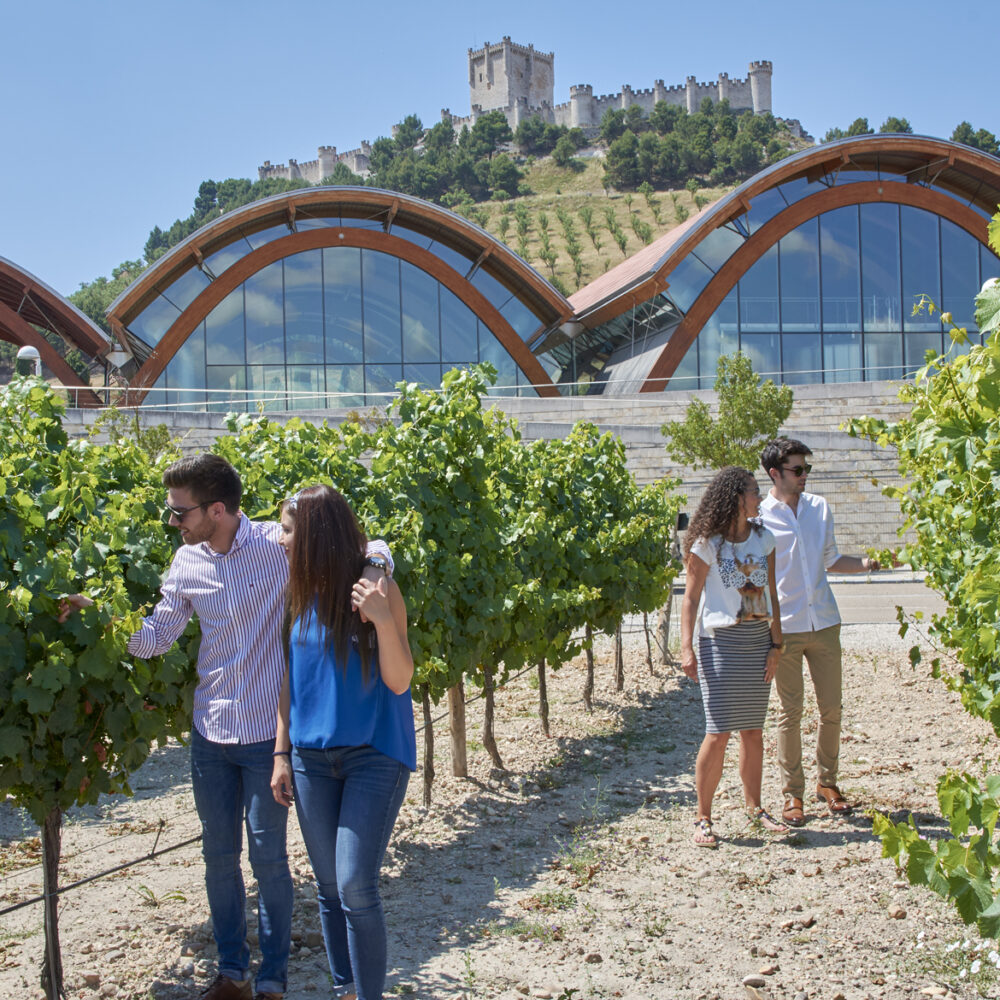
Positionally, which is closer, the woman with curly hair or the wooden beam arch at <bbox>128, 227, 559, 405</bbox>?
the woman with curly hair

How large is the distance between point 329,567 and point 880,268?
30161 millimetres

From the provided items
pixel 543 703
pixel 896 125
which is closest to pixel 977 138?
pixel 896 125

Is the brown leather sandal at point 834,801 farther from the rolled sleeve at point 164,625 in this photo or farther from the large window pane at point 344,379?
the large window pane at point 344,379

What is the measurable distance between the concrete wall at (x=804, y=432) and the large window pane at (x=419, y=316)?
5.19 meters

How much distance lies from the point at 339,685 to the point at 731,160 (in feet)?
300

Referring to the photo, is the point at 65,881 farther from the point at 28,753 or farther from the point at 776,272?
the point at 776,272

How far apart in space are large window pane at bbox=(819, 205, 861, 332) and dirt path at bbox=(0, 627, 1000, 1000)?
2440 cm

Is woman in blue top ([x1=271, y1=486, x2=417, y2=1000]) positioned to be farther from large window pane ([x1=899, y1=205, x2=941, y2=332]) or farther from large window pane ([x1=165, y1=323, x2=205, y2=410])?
large window pane ([x1=899, y1=205, x2=941, y2=332])

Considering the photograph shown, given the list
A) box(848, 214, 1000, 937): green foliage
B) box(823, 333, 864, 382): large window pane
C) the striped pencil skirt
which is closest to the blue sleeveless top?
box(848, 214, 1000, 937): green foliage

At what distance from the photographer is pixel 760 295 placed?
29.5 metres

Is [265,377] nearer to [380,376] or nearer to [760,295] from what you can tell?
[380,376]

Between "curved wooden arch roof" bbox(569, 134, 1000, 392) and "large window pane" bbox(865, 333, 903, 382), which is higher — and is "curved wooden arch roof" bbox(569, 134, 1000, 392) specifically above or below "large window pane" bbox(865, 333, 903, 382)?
above

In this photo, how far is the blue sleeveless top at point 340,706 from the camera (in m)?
2.82

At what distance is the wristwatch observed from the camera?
2.91m
